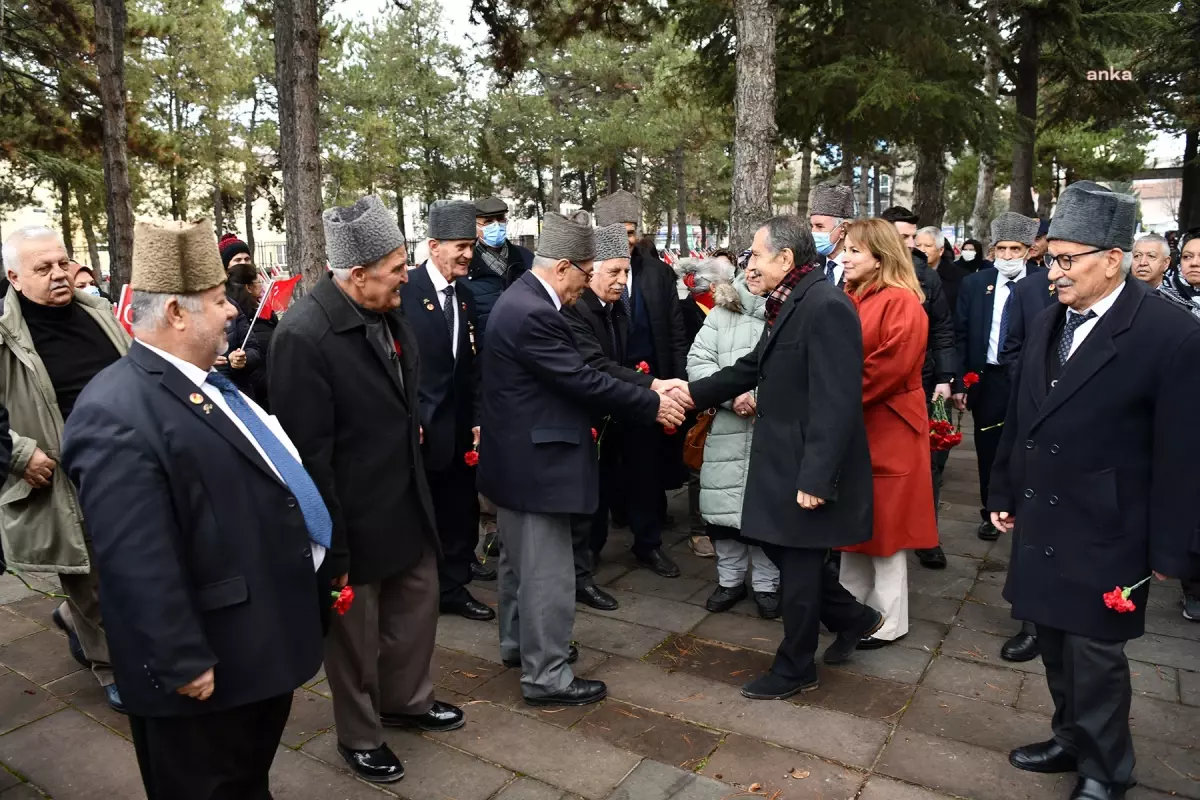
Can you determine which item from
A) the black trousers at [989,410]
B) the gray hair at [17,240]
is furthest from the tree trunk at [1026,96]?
the gray hair at [17,240]

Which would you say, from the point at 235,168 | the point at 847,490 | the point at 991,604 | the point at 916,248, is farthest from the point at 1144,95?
the point at 235,168

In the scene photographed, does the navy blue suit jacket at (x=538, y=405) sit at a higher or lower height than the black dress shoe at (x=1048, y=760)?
higher

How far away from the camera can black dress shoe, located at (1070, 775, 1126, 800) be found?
3.17 metres

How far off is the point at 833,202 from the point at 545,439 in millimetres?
2577

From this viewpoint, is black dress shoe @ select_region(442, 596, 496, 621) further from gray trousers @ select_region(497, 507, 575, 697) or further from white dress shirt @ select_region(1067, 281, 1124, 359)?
white dress shirt @ select_region(1067, 281, 1124, 359)

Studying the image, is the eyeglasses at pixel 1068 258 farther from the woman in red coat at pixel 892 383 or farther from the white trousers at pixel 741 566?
the white trousers at pixel 741 566

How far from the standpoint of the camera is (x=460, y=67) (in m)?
35.9

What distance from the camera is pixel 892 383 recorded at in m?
4.35

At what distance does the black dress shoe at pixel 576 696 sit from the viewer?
13.1 ft

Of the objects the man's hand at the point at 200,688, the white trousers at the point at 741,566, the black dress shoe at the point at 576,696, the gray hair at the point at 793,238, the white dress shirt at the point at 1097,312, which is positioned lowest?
the black dress shoe at the point at 576,696

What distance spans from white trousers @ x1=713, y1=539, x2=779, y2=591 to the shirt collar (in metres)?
3.35

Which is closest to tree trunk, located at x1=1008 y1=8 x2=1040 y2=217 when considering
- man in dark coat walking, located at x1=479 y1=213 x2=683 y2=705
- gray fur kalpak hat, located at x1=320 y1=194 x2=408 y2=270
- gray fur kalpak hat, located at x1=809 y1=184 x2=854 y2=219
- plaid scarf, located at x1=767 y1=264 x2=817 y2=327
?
gray fur kalpak hat, located at x1=809 y1=184 x2=854 y2=219

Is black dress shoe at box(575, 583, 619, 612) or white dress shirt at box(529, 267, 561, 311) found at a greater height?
white dress shirt at box(529, 267, 561, 311)

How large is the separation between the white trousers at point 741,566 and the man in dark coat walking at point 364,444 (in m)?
2.02
